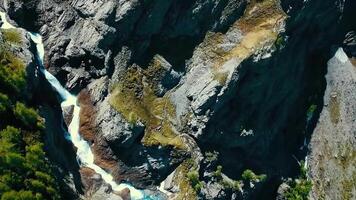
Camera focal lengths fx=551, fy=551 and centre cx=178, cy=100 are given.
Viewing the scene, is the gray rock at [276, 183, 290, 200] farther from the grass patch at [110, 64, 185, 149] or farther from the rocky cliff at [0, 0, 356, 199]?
the grass patch at [110, 64, 185, 149]

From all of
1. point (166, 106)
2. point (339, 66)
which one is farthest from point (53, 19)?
point (339, 66)

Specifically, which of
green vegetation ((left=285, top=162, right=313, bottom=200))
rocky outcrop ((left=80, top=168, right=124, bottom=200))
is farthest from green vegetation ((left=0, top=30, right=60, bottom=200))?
green vegetation ((left=285, top=162, right=313, bottom=200))

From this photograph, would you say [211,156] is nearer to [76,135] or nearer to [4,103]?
[76,135]

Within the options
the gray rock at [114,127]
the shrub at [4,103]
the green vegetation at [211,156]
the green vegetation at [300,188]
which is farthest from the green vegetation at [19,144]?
the green vegetation at [300,188]

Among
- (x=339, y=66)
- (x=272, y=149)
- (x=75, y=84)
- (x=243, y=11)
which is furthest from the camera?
(x=339, y=66)

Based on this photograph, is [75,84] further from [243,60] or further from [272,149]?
[272,149]

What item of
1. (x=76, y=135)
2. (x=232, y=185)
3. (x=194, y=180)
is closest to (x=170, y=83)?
(x=194, y=180)
